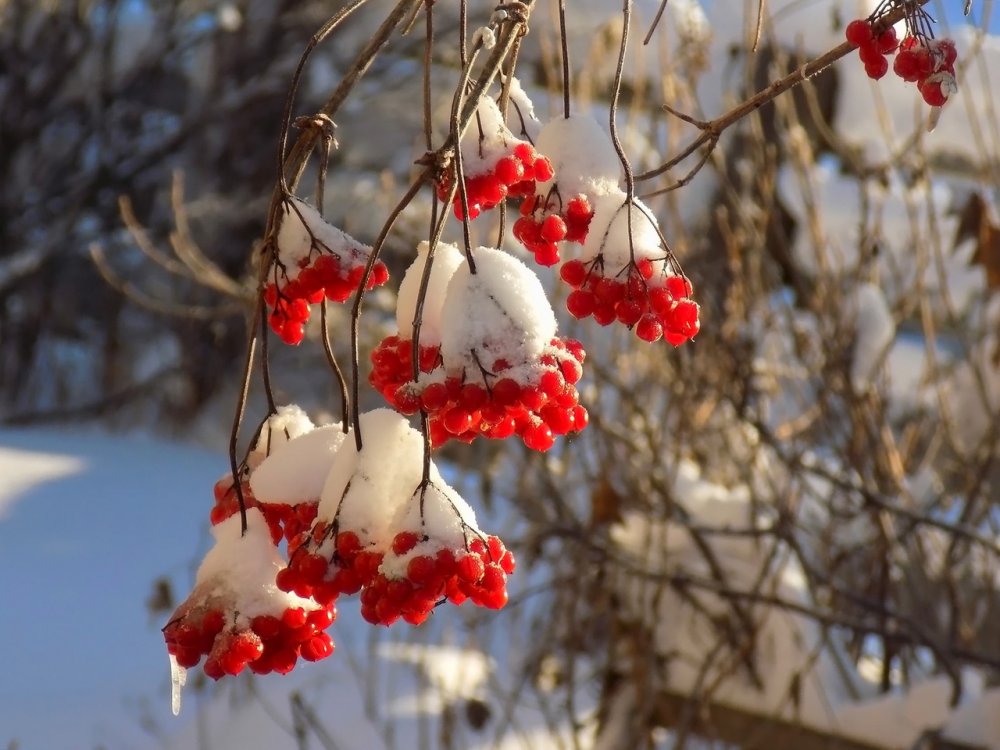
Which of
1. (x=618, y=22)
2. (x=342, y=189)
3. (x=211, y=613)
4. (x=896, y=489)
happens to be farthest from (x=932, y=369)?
(x=342, y=189)

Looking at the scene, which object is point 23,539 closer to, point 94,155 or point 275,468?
point 94,155

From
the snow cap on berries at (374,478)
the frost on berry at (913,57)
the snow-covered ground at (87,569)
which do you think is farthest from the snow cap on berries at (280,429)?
the snow-covered ground at (87,569)

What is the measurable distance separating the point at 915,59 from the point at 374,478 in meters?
0.52

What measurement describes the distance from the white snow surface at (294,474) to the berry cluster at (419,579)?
0.08m

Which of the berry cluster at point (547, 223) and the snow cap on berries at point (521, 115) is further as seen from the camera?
the snow cap on berries at point (521, 115)

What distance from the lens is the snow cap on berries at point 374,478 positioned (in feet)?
2.31

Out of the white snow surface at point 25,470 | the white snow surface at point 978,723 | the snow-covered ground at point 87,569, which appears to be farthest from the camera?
the white snow surface at point 25,470

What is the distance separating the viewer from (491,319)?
27.1 inches

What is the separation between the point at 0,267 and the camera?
7336 millimetres

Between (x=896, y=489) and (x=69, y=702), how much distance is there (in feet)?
9.19

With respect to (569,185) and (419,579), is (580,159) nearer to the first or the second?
(569,185)

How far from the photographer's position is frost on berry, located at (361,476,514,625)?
68 centimetres

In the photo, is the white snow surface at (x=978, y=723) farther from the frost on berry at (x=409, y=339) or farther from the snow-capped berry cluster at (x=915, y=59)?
the frost on berry at (x=409, y=339)

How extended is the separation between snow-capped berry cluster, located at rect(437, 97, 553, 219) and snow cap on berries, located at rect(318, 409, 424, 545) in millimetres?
147
